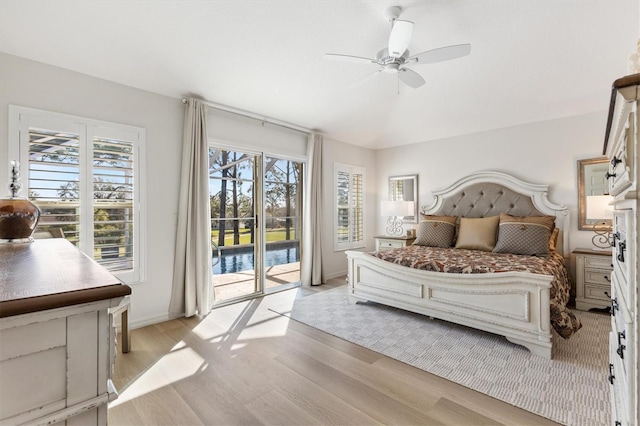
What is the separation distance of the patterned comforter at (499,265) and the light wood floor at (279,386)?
1.08 meters

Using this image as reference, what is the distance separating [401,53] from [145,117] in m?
2.69

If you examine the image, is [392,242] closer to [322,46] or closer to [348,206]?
[348,206]

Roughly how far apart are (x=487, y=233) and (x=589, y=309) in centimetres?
139

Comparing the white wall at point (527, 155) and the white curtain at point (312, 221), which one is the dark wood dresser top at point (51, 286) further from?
the white wall at point (527, 155)

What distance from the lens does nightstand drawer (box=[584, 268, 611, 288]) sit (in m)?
3.38

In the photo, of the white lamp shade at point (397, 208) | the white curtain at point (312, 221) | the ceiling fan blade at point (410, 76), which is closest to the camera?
the ceiling fan blade at point (410, 76)

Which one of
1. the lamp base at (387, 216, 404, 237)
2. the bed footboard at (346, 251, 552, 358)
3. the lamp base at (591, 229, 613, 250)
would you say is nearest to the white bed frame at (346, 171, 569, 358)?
the bed footboard at (346, 251, 552, 358)

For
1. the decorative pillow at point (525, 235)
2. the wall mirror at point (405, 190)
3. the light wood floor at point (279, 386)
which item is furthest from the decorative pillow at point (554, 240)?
the light wood floor at point (279, 386)

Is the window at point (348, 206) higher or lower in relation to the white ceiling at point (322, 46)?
lower

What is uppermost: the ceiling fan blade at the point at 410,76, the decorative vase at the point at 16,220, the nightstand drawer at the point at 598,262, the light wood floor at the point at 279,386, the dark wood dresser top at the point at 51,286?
the ceiling fan blade at the point at 410,76

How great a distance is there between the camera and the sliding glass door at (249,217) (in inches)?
156

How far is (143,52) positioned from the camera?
2.72 metres

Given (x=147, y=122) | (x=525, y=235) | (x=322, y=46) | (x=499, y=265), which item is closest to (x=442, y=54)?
(x=322, y=46)

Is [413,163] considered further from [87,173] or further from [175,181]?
[87,173]
